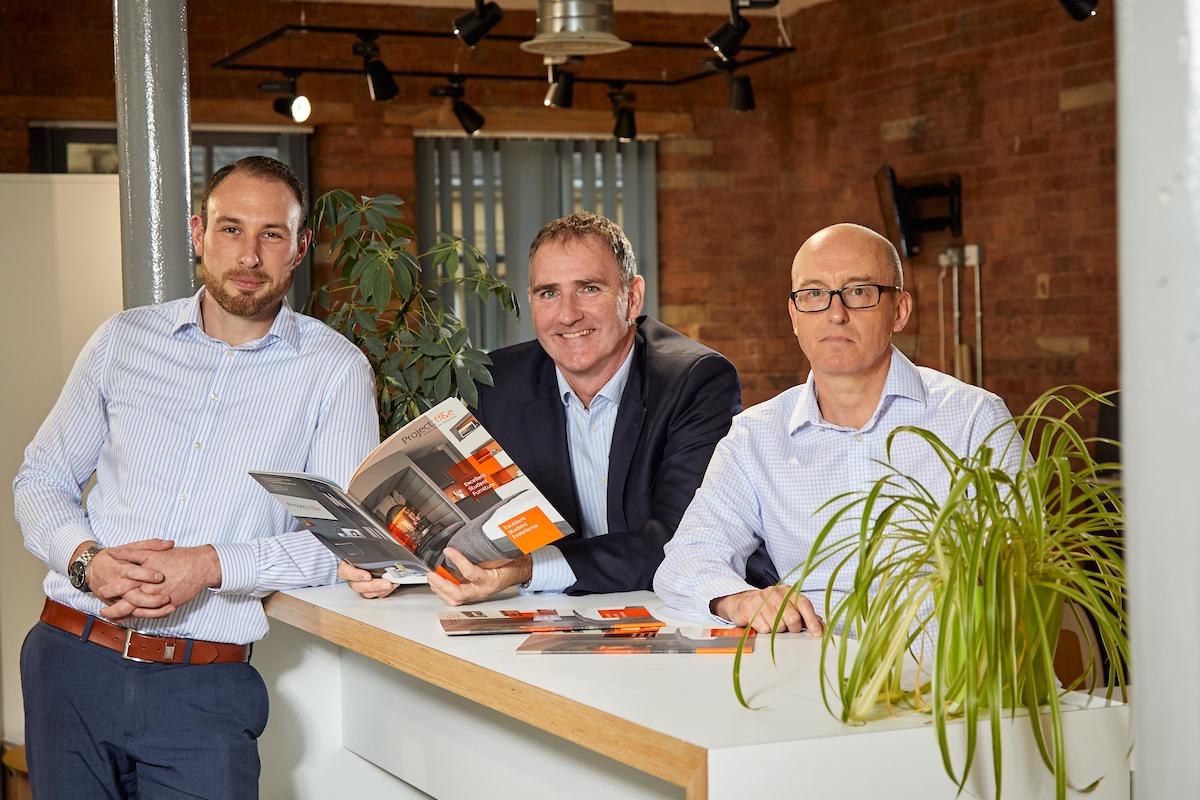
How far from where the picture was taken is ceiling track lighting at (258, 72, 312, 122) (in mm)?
6148

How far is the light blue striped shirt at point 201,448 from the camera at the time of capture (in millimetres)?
2350

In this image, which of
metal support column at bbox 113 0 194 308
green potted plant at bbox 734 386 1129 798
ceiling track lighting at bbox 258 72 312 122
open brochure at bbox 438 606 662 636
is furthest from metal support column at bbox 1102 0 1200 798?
ceiling track lighting at bbox 258 72 312 122

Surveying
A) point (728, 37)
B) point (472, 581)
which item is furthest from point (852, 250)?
point (728, 37)

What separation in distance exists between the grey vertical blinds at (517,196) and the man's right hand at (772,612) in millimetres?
5405

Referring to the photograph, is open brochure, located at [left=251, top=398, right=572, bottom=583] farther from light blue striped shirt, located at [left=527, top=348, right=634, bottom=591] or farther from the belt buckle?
light blue striped shirt, located at [left=527, top=348, right=634, bottom=591]

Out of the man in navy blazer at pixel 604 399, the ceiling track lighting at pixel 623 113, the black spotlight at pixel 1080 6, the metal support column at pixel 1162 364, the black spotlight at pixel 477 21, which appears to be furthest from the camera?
the ceiling track lighting at pixel 623 113

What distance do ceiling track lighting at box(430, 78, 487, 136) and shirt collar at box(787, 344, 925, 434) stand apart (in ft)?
15.6

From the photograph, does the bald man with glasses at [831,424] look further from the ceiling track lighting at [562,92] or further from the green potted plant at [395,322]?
the ceiling track lighting at [562,92]

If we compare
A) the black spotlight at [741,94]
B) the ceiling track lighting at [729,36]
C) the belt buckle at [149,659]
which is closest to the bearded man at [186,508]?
the belt buckle at [149,659]

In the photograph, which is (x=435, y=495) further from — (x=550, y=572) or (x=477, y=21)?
(x=477, y=21)

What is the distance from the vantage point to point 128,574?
7.28 feet

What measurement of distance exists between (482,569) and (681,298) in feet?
18.8

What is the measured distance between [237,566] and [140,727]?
1.00ft

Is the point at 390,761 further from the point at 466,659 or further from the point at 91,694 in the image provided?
the point at 466,659
